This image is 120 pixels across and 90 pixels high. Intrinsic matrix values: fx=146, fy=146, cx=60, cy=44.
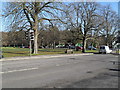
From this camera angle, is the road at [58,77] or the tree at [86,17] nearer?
the road at [58,77]

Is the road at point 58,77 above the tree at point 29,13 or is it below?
below

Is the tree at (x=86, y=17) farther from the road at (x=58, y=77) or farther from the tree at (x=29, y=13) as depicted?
the road at (x=58, y=77)

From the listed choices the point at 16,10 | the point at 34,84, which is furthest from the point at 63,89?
the point at 16,10

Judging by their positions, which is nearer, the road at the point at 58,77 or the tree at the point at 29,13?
the road at the point at 58,77

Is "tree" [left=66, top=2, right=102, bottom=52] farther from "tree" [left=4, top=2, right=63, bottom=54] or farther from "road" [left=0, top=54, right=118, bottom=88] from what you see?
"road" [left=0, top=54, right=118, bottom=88]

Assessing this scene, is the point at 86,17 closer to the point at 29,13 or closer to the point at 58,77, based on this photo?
the point at 29,13

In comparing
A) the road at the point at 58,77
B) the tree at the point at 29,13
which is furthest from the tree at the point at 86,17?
the road at the point at 58,77

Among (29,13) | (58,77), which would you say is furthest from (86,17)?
(58,77)

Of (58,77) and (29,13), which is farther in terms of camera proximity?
(29,13)

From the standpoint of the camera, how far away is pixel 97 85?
6.18m

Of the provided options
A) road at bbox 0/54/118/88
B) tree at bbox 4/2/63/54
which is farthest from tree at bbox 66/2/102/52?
road at bbox 0/54/118/88

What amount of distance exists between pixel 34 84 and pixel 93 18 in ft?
101

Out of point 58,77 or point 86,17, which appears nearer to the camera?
point 58,77

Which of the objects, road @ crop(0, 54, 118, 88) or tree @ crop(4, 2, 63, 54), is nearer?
road @ crop(0, 54, 118, 88)
